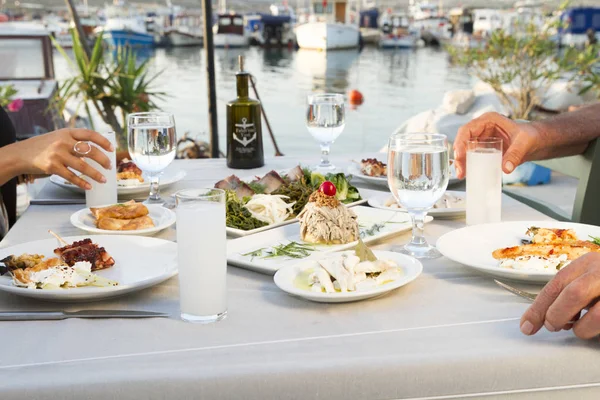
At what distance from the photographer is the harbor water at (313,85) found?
14234mm

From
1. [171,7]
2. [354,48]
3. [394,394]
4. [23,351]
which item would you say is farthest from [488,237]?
[171,7]

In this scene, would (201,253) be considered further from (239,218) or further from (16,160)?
(16,160)

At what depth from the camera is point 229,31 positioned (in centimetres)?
4316

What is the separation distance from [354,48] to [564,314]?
142 feet

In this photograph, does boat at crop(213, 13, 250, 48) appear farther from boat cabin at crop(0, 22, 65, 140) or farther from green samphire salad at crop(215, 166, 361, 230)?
green samphire salad at crop(215, 166, 361, 230)

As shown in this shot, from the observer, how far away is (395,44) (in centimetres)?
4412

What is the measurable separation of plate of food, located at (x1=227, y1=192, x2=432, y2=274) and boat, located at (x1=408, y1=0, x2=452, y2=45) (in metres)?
43.2

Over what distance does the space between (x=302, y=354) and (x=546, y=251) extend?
511 millimetres

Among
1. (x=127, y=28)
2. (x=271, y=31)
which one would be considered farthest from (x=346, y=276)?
(x=271, y=31)

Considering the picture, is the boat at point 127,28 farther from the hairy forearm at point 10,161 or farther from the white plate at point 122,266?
the white plate at point 122,266

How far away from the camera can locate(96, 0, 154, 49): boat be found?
4022 centimetres

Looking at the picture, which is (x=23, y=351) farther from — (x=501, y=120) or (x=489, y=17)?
(x=489, y=17)

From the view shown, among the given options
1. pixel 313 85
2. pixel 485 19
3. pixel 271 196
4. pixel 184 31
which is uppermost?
pixel 271 196

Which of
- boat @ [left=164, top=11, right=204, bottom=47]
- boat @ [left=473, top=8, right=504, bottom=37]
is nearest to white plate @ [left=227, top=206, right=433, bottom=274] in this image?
boat @ [left=164, top=11, right=204, bottom=47]
